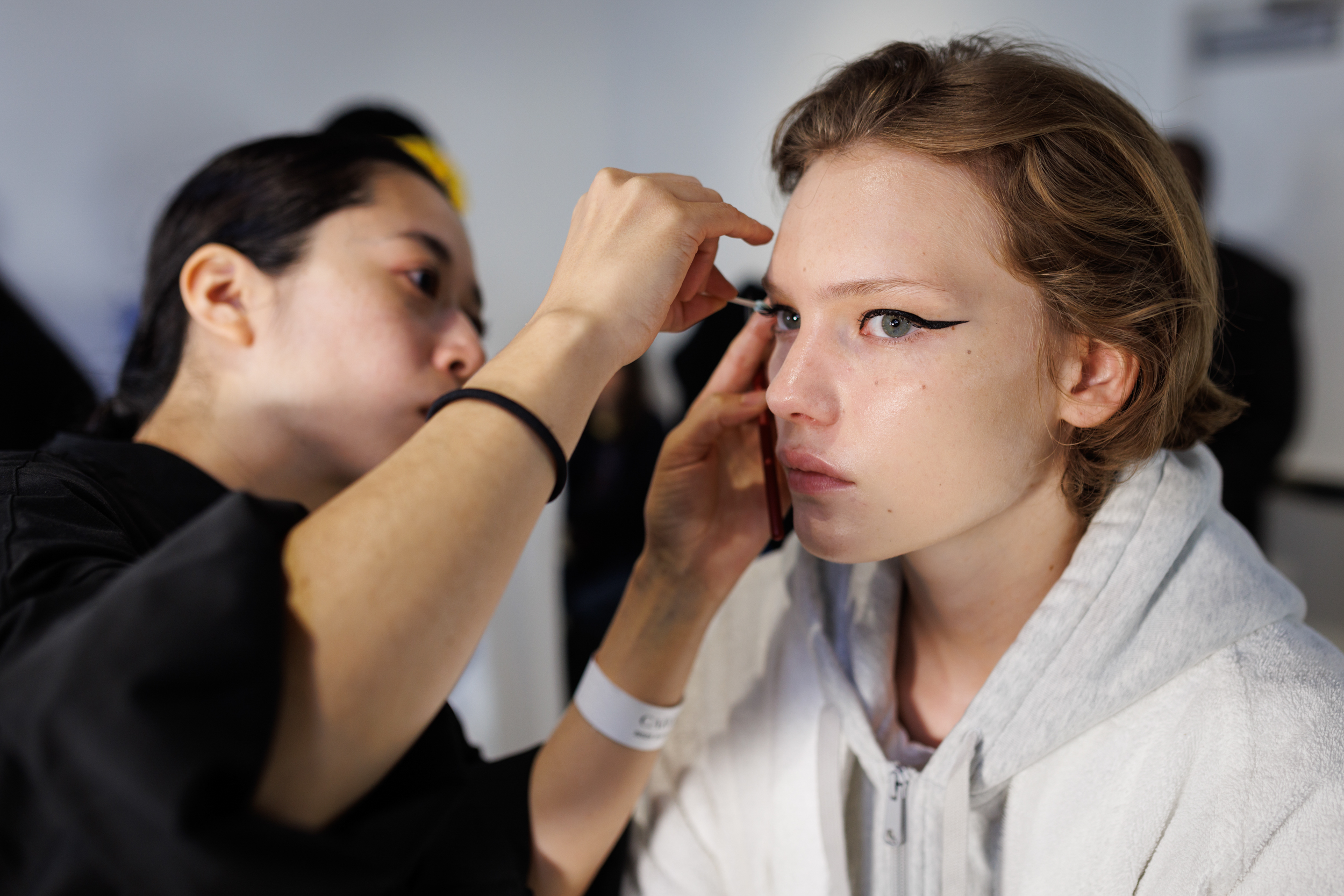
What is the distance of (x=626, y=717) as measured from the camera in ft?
3.23

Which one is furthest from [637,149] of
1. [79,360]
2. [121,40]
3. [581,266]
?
[581,266]

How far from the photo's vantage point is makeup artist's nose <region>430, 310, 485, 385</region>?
1072 mm

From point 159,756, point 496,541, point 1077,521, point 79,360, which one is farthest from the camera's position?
point 79,360

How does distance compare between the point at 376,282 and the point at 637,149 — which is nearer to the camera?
the point at 376,282

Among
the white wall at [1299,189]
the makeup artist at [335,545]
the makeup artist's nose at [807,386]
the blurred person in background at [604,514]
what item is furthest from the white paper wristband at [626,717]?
the white wall at [1299,189]

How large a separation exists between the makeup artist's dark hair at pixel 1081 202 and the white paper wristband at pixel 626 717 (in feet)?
1.67

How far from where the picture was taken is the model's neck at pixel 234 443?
1.04 metres

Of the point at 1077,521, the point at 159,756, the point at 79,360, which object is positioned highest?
the point at 159,756

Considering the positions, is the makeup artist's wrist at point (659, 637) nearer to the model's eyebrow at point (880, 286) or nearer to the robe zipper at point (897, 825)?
the robe zipper at point (897, 825)

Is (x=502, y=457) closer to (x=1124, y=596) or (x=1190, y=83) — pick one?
(x=1124, y=596)

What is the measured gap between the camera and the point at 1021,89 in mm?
876

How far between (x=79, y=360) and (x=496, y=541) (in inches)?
90.2

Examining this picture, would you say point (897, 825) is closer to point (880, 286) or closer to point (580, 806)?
point (580, 806)

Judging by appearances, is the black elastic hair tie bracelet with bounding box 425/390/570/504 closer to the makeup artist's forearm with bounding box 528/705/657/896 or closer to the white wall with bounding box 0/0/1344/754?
the makeup artist's forearm with bounding box 528/705/657/896
